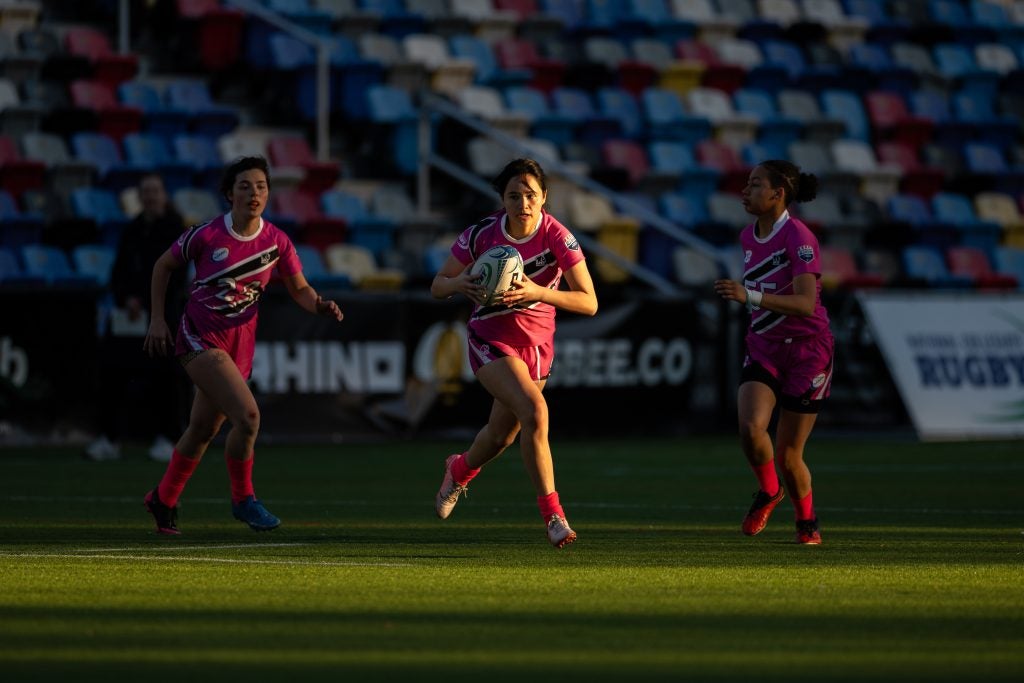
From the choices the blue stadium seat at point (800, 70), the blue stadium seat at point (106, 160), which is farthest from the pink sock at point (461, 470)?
the blue stadium seat at point (800, 70)

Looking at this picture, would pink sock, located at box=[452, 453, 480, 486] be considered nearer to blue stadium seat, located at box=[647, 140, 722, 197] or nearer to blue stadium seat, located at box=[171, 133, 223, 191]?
blue stadium seat, located at box=[171, 133, 223, 191]

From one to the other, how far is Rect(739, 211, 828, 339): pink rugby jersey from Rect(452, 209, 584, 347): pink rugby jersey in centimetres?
107

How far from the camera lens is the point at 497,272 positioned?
9.71 metres

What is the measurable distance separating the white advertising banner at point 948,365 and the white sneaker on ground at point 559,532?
1177cm

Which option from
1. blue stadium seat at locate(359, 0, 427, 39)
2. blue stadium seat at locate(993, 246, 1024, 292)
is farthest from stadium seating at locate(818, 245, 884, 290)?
blue stadium seat at locate(359, 0, 427, 39)

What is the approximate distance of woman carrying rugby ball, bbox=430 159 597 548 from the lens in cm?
985

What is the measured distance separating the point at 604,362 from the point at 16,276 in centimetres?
599

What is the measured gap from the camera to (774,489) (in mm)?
10828

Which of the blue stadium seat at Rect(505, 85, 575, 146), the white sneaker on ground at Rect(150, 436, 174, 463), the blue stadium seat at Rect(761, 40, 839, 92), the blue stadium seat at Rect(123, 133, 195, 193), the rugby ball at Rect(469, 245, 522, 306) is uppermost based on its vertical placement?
the blue stadium seat at Rect(761, 40, 839, 92)

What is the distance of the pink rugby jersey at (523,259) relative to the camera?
10.1 m

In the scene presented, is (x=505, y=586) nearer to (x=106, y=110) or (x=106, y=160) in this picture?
(x=106, y=160)

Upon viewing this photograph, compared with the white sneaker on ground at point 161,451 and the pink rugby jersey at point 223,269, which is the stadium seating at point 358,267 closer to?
the white sneaker on ground at point 161,451

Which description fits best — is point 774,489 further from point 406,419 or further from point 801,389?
point 406,419

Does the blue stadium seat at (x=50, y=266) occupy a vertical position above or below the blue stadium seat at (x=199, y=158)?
below
